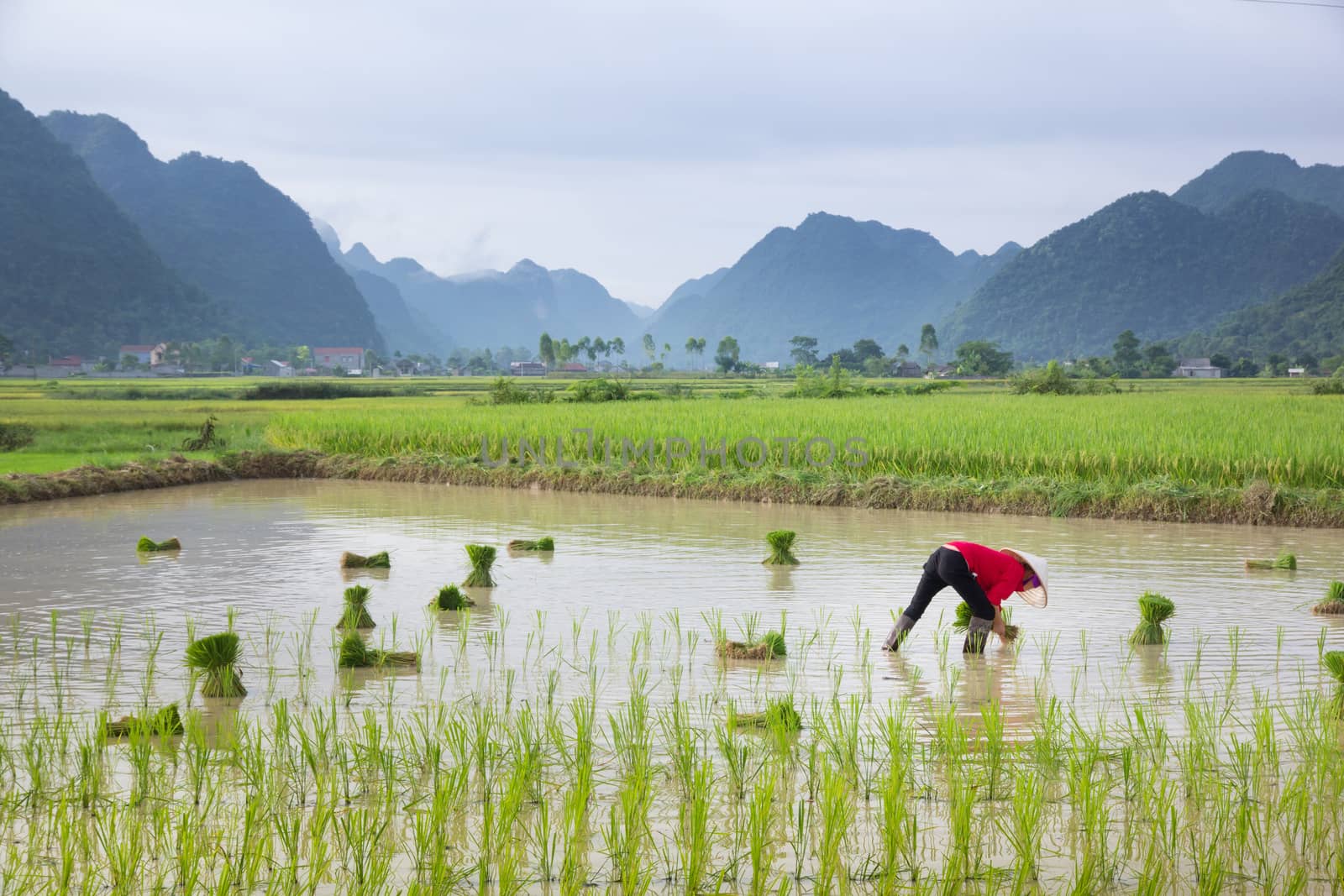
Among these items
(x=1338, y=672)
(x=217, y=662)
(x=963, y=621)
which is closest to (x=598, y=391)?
(x=963, y=621)

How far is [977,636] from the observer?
6.23 meters

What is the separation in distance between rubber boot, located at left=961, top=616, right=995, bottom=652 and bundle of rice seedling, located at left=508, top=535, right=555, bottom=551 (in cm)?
448

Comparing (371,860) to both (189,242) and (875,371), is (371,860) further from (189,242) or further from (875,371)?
(189,242)

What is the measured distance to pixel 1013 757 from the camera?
4.38m

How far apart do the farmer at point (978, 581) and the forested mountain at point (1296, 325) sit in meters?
75.4

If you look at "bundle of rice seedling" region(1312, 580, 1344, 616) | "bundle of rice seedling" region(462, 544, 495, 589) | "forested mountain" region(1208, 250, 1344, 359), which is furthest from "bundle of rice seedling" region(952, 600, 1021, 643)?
"forested mountain" region(1208, 250, 1344, 359)

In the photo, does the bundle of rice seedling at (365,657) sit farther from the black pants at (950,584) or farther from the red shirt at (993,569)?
the red shirt at (993,569)

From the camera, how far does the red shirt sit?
19.6 ft

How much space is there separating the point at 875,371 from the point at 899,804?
247 feet

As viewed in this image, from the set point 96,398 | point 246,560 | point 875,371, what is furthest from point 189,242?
point 246,560

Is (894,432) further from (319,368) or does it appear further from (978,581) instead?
(319,368)

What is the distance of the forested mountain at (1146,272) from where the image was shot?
394ft

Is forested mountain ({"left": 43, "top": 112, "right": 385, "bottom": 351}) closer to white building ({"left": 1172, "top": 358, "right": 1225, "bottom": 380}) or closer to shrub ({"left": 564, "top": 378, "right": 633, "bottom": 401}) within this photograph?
white building ({"left": 1172, "top": 358, "right": 1225, "bottom": 380})

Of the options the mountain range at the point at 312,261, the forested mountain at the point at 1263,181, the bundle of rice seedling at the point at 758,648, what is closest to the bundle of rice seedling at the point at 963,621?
the bundle of rice seedling at the point at 758,648
